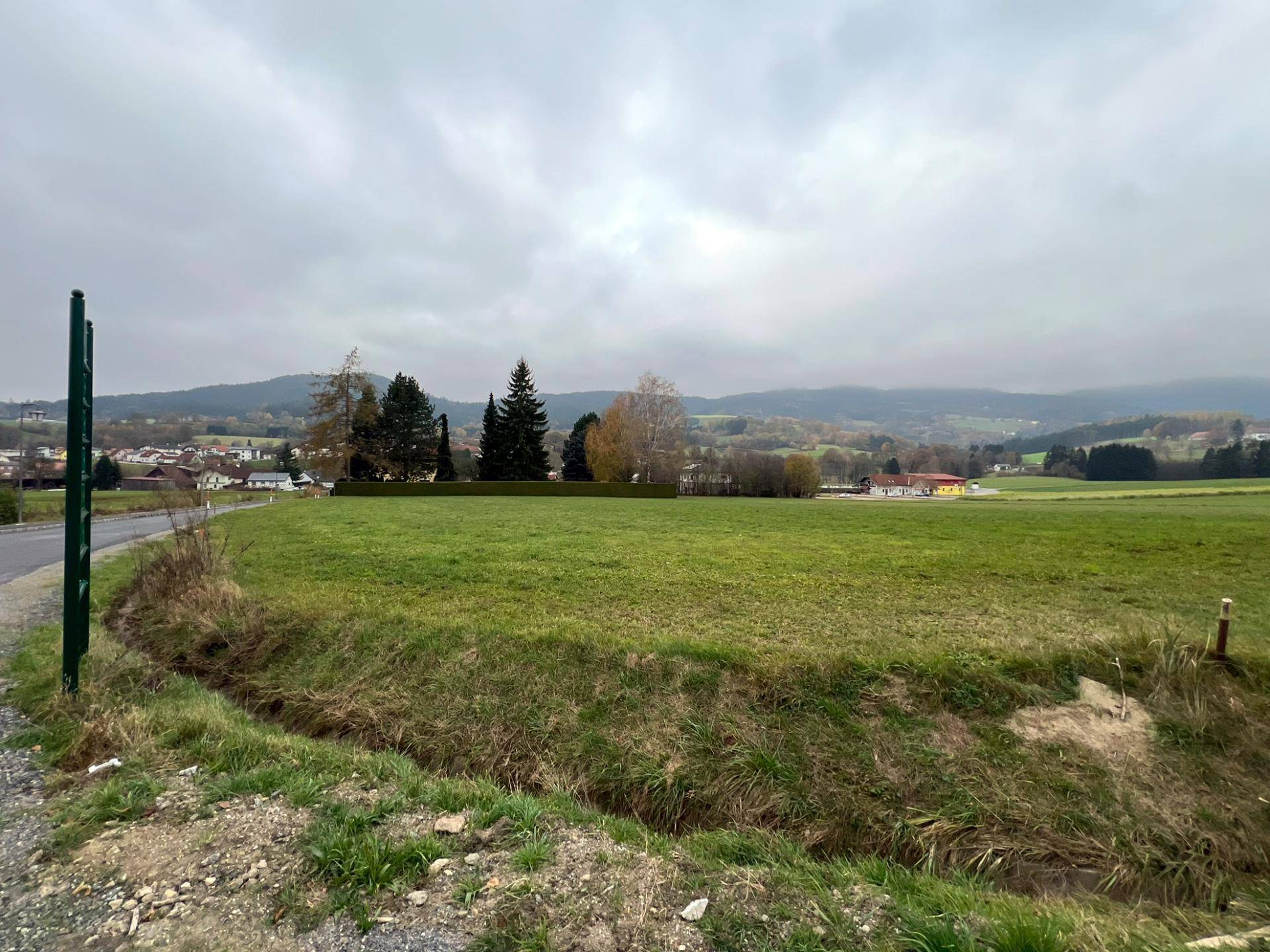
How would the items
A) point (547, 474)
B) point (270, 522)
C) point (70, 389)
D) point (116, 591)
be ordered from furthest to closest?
1. point (547, 474)
2. point (270, 522)
3. point (116, 591)
4. point (70, 389)

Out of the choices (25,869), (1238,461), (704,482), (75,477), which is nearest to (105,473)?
(704,482)

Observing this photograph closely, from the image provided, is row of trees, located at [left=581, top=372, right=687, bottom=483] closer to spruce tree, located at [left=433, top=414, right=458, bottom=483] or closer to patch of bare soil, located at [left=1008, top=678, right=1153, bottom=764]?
spruce tree, located at [left=433, top=414, right=458, bottom=483]

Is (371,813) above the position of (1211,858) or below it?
above

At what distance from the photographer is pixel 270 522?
73.6ft

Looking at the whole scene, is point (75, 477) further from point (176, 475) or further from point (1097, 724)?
point (176, 475)

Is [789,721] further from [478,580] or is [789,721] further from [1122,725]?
[478,580]

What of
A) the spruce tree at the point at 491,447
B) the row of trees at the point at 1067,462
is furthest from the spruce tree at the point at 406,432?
the row of trees at the point at 1067,462

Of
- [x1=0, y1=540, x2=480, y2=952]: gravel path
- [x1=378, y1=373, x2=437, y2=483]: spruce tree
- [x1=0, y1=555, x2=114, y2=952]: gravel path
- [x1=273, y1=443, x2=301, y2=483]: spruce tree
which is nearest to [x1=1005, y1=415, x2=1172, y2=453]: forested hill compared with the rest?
[x1=378, y1=373, x2=437, y2=483]: spruce tree

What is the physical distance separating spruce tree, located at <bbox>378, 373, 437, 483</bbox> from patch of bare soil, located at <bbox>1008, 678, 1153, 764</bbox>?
56.3 metres

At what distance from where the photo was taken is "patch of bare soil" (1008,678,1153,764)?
16.7ft

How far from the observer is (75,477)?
5.09 m

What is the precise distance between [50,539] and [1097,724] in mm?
28762

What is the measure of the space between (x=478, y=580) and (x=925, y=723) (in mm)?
8131

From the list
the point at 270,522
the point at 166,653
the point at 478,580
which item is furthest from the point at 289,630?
the point at 270,522
